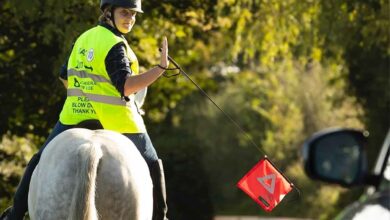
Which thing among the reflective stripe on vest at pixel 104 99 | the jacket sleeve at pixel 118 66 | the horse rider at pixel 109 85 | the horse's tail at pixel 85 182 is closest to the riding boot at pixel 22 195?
the horse rider at pixel 109 85

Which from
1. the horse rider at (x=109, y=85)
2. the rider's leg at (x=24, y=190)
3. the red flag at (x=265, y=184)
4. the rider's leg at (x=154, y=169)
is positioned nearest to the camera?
the rider's leg at (x=24, y=190)

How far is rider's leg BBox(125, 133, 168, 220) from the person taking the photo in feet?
30.9

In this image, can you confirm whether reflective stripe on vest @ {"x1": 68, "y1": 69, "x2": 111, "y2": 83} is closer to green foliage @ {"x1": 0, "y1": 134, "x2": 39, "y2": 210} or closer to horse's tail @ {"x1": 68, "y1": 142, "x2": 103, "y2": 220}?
horse's tail @ {"x1": 68, "y1": 142, "x2": 103, "y2": 220}

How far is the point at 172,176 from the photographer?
20062 mm

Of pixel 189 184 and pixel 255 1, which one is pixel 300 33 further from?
pixel 189 184

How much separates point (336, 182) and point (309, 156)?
0.63 feet

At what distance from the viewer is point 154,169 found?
949 centimetres

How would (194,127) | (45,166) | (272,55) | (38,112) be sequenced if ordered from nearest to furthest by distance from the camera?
1. (45,166)
2. (38,112)
3. (272,55)
4. (194,127)

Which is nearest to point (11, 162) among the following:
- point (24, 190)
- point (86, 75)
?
point (86, 75)

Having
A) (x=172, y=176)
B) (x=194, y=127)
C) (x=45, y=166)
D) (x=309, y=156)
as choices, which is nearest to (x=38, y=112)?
(x=172, y=176)

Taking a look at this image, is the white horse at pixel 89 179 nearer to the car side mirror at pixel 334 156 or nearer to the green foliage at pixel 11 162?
the car side mirror at pixel 334 156

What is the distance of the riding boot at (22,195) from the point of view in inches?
354

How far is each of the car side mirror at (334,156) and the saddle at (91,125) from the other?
354cm

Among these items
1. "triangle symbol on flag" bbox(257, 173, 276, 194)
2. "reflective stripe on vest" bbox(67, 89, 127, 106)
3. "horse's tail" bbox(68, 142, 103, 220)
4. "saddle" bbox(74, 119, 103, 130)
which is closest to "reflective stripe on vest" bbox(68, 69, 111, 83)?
"reflective stripe on vest" bbox(67, 89, 127, 106)
